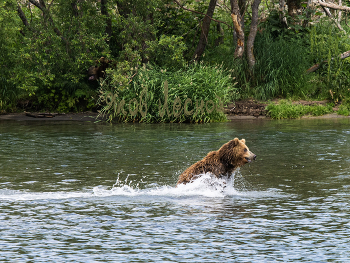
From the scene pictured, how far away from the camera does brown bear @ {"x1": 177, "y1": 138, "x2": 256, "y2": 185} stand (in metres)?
10.6

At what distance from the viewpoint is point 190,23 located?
32.3 meters

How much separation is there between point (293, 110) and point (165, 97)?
6.31m

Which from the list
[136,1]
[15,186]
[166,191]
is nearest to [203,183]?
[166,191]

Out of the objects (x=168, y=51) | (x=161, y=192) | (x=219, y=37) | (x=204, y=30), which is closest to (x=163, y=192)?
(x=161, y=192)

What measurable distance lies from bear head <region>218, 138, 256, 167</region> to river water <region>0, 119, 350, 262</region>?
49 cm

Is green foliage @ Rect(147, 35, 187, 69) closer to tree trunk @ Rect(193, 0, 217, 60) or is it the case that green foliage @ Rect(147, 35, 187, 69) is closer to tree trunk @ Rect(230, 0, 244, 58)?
tree trunk @ Rect(193, 0, 217, 60)

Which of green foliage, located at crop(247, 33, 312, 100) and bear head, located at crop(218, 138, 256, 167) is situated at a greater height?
green foliage, located at crop(247, 33, 312, 100)

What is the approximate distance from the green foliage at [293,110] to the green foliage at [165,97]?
245 centimetres

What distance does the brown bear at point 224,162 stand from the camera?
416 inches

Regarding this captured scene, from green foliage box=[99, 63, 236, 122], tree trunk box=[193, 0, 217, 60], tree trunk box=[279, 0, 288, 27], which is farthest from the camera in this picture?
tree trunk box=[279, 0, 288, 27]

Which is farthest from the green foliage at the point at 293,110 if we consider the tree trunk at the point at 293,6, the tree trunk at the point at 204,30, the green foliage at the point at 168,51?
the tree trunk at the point at 293,6

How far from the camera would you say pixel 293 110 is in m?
27.1

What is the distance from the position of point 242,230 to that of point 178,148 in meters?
9.13

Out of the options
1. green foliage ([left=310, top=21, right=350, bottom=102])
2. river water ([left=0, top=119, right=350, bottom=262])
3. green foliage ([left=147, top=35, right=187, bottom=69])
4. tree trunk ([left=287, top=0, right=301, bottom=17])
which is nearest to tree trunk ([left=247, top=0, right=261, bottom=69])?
green foliage ([left=310, top=21, right=350, bottom=102])
